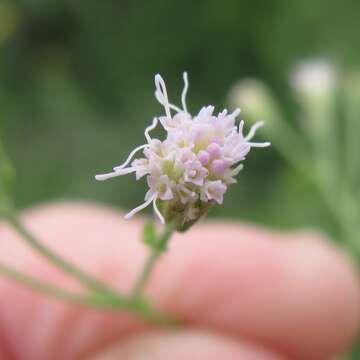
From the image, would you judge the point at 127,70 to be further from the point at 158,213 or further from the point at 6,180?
the point at 158,213

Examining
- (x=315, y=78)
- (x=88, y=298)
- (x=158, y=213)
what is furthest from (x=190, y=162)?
(x=315, y=78)

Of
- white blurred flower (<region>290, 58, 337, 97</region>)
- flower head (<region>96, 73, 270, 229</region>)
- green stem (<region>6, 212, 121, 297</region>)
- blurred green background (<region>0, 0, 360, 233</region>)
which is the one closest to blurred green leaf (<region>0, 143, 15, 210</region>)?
green stem (<region>6, 212, 121, 297</region>)

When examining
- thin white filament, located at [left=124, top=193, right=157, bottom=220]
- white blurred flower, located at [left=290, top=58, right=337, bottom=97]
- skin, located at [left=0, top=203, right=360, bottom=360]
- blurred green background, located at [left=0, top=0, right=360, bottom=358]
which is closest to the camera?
thin white filament, located at [left=124, top=193, right=157, bottom=220]

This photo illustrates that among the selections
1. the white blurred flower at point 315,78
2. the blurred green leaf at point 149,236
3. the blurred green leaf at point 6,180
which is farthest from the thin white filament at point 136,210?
the white blurred flower at point 315,78

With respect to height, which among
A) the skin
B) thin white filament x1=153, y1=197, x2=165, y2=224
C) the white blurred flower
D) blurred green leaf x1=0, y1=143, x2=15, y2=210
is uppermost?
the white blurred flower

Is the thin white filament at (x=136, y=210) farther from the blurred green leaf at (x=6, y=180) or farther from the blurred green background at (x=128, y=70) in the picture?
the blurred green background at (x=128, y=70)

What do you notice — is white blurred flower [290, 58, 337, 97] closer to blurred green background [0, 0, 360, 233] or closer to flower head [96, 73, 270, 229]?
blurred green background [0, 0, 360, 233]

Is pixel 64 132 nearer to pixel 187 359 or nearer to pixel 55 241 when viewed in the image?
pixel 55 241

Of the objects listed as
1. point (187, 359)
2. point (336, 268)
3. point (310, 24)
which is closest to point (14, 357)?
point (187, 359)
